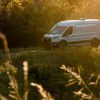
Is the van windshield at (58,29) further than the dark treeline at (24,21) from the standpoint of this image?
No

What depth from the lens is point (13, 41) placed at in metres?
34.8

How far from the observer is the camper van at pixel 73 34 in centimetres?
2955

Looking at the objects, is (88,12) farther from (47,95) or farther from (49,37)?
(47,95)

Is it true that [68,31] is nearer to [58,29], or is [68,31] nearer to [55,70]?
[58,29]

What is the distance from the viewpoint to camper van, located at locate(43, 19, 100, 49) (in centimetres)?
2955

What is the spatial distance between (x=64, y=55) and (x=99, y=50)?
2261 millimetres

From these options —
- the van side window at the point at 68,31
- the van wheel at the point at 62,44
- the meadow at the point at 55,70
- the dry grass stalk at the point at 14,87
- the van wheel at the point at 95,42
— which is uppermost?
the dry grass stalk at the point at 14,87

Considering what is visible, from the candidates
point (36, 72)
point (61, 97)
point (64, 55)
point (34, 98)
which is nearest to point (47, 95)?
point (34, 98)

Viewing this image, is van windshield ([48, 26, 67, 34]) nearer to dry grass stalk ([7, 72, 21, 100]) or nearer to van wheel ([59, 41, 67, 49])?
van wheel ([59, 41, 67, 49])


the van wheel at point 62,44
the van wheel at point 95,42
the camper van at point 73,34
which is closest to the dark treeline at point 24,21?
the camper van at point 73,34

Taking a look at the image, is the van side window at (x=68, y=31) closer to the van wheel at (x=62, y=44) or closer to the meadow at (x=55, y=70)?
the van wheel at (x=62, y=44)

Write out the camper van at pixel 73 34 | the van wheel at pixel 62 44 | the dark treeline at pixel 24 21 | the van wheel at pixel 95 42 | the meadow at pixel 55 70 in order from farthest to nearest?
1. the dark treeline at pixel 24 21
2. the van wheel at pixel 95 42
3. the camper van at pixel 73 34
4. the van wheel at pixel 62 44
5. the meadow at pixel 55 70

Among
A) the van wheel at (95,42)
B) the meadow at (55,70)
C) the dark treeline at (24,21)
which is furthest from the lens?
the dark treeline at (24,21)

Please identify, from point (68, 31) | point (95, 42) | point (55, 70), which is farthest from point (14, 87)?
point (95, 42)
